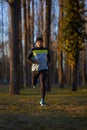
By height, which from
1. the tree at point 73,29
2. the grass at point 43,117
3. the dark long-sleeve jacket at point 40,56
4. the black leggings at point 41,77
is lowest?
the grass at point 43,117

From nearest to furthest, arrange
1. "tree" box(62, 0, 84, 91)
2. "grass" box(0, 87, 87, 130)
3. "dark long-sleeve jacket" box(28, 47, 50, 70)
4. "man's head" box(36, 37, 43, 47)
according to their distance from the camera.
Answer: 1. "grass" box(0, 87, 87, 130)
2. "man's head" box(36, 37, 43, 47)
3. "dark long-sleeve jacket" box(28, 47, 50, 70)
4. "tree" box(62, 0, 84, 91)

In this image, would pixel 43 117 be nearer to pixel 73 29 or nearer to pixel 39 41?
pixel 39 41

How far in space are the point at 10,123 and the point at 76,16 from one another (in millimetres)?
22501

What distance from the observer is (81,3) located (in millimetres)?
31344

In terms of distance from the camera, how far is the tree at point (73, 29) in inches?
1243

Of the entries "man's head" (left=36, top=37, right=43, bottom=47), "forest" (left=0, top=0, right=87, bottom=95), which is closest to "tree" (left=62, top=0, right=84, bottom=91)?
"forest" (left=0, top=0, right=87, bottom=95)

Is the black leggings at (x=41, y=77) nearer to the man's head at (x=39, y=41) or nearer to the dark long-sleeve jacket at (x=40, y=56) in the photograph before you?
the dark long-sleeve jacket at (x=40, y=56)

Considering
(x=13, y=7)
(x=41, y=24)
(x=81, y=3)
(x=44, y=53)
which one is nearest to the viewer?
(x=44, y=53)

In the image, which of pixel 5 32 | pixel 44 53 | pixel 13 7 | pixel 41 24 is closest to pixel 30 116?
pixel 44 53

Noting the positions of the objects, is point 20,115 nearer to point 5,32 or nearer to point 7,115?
point 7,115

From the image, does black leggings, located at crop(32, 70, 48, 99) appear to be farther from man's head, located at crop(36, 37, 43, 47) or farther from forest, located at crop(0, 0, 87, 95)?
forest, located at crop(0, 0, 87, 95)

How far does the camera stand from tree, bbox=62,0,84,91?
31.6 m

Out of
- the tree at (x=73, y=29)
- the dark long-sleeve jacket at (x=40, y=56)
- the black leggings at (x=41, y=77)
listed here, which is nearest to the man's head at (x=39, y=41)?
the dark long-sleeve jacket at (x=40, y=56)

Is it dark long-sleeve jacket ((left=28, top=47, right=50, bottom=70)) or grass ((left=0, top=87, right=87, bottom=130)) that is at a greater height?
dark long-sleeve jacket ((left=28, top=47, right=50, bottom=70))
